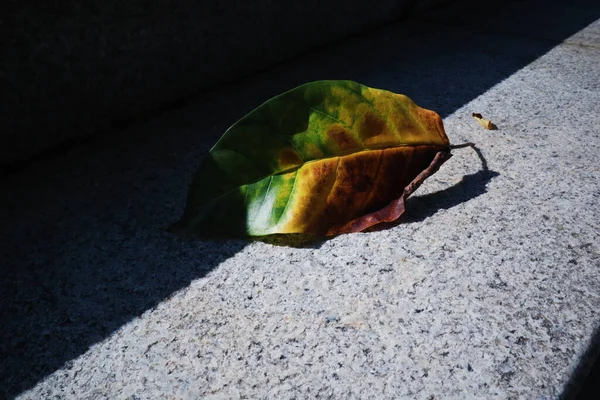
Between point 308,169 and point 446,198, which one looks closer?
point 308,169

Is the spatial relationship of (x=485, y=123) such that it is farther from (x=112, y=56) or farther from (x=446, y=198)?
(x=112, y=56)

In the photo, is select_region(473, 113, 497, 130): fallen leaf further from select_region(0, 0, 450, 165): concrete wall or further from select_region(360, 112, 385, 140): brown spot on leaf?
select_region(0, 0, 450, 165): concrete wall

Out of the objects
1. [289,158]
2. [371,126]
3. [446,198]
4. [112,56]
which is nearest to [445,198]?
[446,198]

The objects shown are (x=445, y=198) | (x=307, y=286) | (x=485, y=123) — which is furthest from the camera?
(x=485, y=123)

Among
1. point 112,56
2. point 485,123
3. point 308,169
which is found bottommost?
point 485,123

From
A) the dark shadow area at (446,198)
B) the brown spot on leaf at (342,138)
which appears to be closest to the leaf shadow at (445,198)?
the dark shadow area at (446,198)

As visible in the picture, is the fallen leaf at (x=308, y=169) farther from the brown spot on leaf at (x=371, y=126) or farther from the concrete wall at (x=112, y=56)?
the concrete wall at (x=112, y=56)

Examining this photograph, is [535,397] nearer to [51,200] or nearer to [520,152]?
[520,152]
